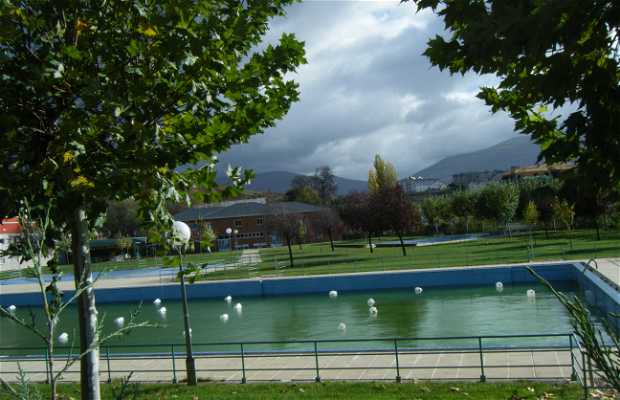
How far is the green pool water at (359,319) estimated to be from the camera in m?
17.0

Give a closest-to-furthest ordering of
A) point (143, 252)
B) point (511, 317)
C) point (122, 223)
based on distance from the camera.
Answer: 1. point (511, 317)
2. point (143, 252)
3. point (122, 223)

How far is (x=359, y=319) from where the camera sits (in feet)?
66.0

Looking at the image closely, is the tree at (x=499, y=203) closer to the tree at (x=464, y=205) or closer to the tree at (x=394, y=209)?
the tree at (x=464, y=205)

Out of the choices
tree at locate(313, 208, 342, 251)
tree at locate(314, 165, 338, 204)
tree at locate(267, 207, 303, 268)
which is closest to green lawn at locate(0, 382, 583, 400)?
tree at locate(267, 207, 303, 268)

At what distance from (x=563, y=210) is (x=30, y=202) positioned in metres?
41.9

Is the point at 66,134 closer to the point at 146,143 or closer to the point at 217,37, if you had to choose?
the point at 146,143

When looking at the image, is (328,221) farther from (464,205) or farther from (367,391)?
(367,391)

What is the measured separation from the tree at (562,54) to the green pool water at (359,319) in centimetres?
1116

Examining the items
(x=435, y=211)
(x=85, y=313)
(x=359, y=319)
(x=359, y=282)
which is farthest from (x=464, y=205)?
(x=85, y=313)

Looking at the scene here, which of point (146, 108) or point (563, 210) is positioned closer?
point (146, 108)

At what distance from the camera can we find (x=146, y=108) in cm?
521

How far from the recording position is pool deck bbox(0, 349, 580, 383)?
1044cm

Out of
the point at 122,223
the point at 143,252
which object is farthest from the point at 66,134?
the point at 122,223

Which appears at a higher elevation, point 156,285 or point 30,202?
point 30,202
